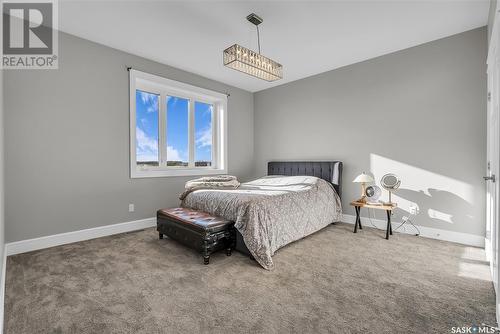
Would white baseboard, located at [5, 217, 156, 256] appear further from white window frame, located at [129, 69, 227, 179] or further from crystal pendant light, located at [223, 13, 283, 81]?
crystal pendant light, located at [223, 13, 283, 81]

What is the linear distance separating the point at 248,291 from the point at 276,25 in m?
2.87

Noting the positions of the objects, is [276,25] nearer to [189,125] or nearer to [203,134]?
[189,125]

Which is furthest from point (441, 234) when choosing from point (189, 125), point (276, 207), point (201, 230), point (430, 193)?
point (189, 125)

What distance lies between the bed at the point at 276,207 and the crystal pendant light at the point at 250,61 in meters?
1.50

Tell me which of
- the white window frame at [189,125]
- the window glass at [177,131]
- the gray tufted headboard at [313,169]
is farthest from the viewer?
the window glass at [177,131]

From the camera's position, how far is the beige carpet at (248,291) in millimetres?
1542

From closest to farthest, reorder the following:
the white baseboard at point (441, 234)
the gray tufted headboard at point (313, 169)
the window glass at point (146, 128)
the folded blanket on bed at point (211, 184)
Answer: the white baseboard at point (441, 234) → the folded blanket on bed at point (211, 184) → the window glass at point (146, 128) → the gray tufted headboard at point (313, 169)

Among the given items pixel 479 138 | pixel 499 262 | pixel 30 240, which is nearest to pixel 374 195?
pixel 479 138

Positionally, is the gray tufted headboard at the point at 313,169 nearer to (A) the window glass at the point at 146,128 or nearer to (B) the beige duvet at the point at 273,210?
(B) the beige duvet at the point at 273,210

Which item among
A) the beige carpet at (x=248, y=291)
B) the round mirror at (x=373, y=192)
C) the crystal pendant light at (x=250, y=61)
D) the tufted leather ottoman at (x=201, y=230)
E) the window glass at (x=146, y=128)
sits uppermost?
the crystal pendant light at (x=250, y=61)

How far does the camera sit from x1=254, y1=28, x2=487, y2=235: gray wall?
2.93m

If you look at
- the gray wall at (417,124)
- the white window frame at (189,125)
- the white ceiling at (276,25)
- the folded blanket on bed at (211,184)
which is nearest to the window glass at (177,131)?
the white window frame at (189,125)

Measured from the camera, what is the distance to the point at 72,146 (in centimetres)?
307

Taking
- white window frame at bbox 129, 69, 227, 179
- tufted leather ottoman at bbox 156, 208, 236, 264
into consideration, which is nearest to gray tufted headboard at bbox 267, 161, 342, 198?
white window frame at bbox 129, 69, 227, 179
